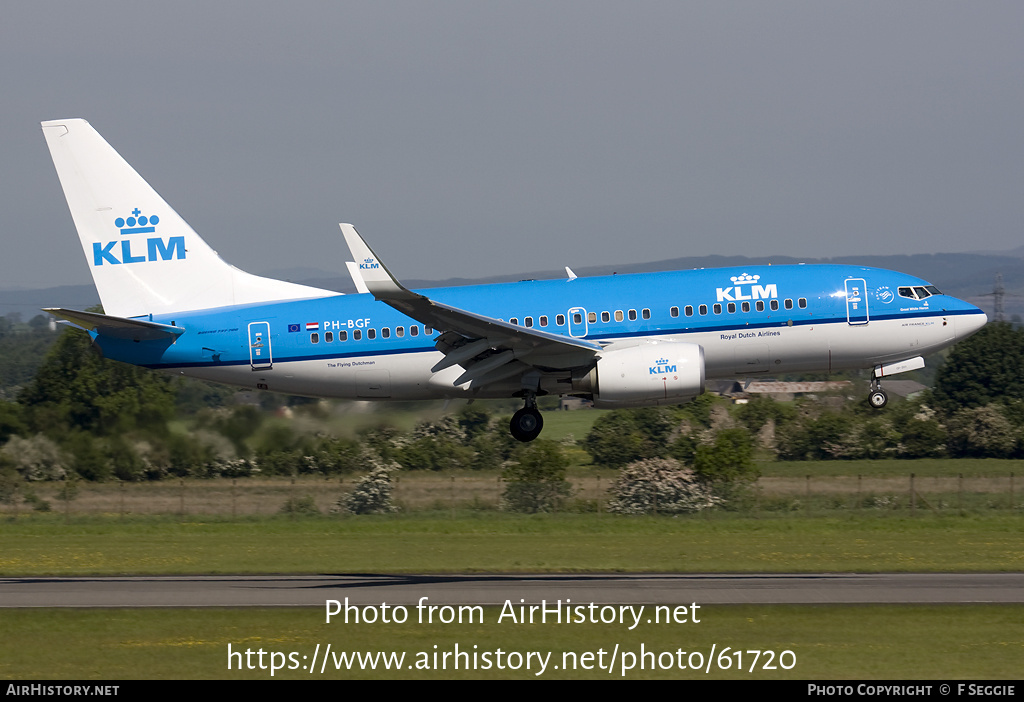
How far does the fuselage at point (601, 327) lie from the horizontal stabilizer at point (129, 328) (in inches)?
9.3

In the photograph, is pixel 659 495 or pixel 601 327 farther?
pixel 659 495

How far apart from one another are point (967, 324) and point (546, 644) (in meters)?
16.9

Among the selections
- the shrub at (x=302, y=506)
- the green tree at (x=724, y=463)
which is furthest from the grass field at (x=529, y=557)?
the green tree at (x=724, y=463)

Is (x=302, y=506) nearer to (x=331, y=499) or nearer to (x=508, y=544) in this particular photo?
(x=331, y=499)

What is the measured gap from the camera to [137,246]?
121ft

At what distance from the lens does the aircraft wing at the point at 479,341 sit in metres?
28.9

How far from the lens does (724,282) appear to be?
33.3m

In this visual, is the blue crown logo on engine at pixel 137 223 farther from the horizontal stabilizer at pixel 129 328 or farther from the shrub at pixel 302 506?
the shrub at pixel 302 506

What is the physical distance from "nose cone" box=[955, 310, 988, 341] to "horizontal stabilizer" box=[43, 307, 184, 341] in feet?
71.7

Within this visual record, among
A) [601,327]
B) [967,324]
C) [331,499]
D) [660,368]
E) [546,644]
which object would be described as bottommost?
Answer: [546,644]

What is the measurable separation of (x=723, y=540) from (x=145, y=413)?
20.8m

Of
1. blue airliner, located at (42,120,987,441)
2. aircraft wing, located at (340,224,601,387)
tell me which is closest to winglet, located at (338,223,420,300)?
aircraft wing, located at (340,224,601,387)

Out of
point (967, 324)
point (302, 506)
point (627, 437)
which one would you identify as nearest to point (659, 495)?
point (302, 506)

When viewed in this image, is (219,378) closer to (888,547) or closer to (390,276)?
(390,276)
